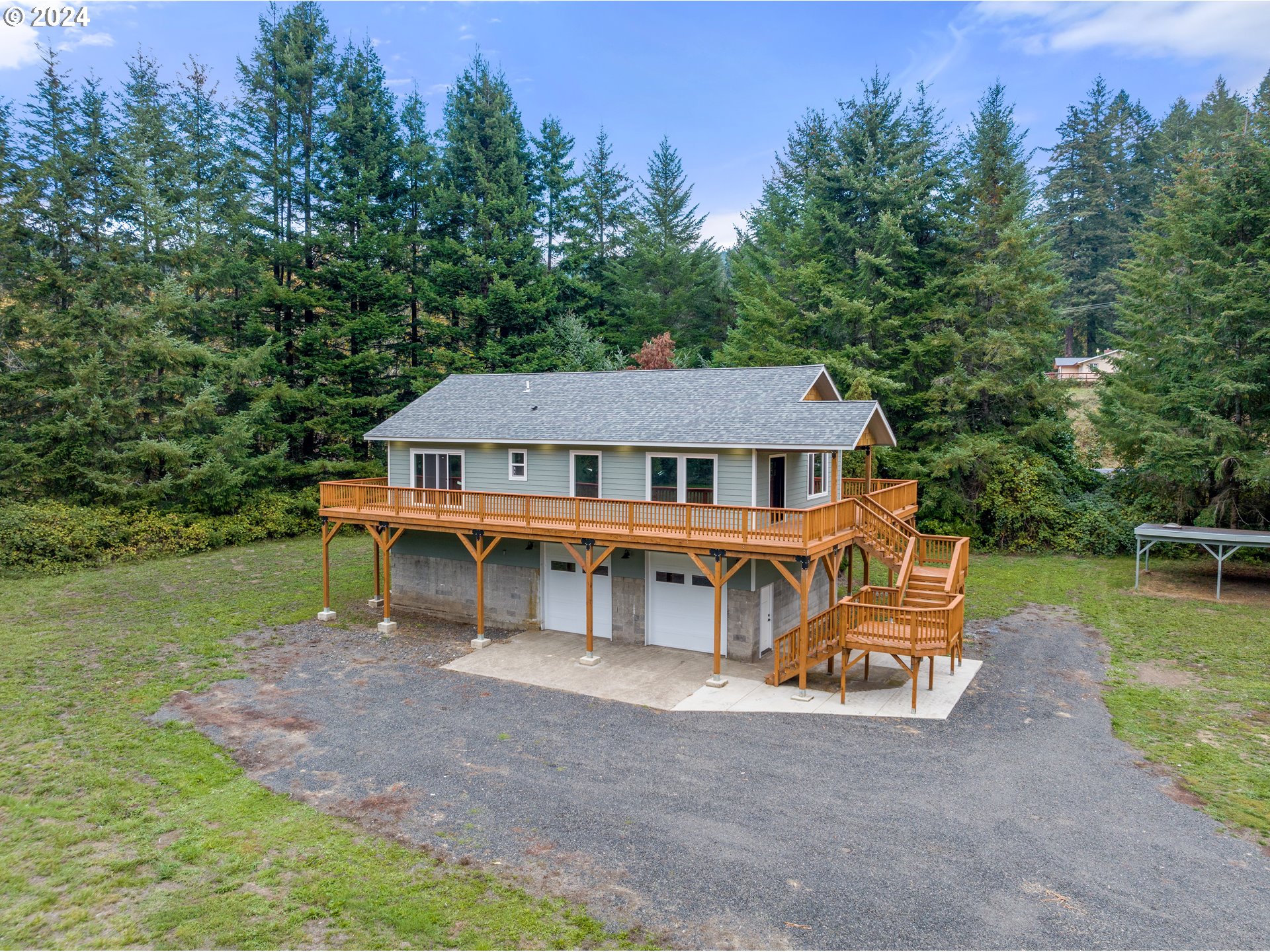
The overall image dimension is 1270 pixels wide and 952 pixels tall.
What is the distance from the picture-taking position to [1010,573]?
78.4 feet

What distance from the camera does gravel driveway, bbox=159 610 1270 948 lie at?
7.18 meters

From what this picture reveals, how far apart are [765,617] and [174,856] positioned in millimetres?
11627

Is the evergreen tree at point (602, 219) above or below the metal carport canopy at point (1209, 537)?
above

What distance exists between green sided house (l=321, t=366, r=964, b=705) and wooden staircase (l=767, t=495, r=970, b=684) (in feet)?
0.21

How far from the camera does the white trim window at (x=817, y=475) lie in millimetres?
17297

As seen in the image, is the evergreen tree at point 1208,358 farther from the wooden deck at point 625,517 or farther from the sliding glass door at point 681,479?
the sliding glass door at point 681,479

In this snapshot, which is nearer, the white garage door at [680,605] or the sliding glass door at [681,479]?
the sliding glass door at [681,479]

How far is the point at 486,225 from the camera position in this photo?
117 ft

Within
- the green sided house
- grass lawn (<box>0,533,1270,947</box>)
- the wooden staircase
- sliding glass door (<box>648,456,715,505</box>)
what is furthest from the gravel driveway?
sliding glass door (<box>648,456,715,505</box>)

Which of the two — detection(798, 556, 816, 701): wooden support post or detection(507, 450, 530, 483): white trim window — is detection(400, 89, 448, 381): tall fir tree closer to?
detection(507, 450, 530, 483): white trim window

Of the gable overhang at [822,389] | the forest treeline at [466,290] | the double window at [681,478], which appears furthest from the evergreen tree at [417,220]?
the gable overhang at [822,389]

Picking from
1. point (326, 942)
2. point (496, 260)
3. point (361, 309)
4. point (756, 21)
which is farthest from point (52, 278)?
point (326, 942)

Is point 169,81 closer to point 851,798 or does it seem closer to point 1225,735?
point 851,798

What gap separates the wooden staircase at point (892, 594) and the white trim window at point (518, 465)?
7810mm
